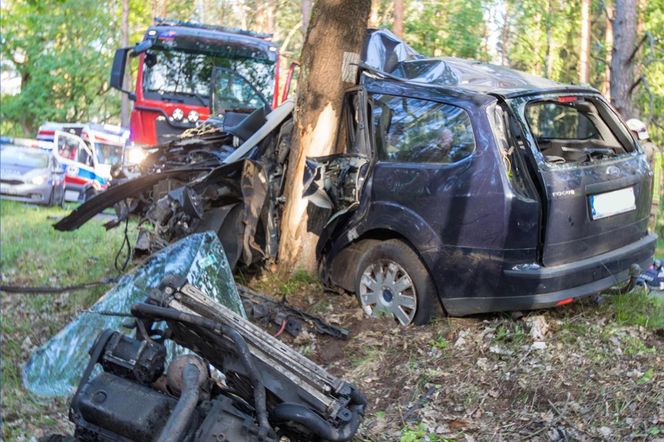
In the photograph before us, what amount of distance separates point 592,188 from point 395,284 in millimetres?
1594

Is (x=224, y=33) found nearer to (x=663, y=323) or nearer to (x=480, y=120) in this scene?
(x=480, y=120)

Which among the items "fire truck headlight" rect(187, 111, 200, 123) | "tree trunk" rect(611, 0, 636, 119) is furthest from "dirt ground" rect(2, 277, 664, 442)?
"fire truck headlight" rect(187, 111, 200, 123)

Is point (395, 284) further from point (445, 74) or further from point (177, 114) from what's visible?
point (177, 114)

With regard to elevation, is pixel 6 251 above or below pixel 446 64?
below

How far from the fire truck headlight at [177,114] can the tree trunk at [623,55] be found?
25.5ft

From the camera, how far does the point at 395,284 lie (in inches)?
216

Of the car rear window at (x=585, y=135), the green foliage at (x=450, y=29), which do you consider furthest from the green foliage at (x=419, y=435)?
the green foliage at (x=450, y=29)

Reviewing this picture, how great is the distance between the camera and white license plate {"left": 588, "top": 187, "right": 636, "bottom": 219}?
16.6 feet

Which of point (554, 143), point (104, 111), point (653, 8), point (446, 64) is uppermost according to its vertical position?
point (653, 8)

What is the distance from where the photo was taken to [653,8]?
18.0 metres

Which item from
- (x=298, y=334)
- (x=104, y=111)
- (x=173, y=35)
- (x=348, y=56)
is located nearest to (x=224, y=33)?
(x=173, y=35)

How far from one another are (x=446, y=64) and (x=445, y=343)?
2.34 metres

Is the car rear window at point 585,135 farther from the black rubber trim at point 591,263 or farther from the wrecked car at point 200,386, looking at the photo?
the wrecked car at point 200,386

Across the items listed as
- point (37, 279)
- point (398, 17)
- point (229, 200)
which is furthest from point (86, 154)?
point (229, 200)
